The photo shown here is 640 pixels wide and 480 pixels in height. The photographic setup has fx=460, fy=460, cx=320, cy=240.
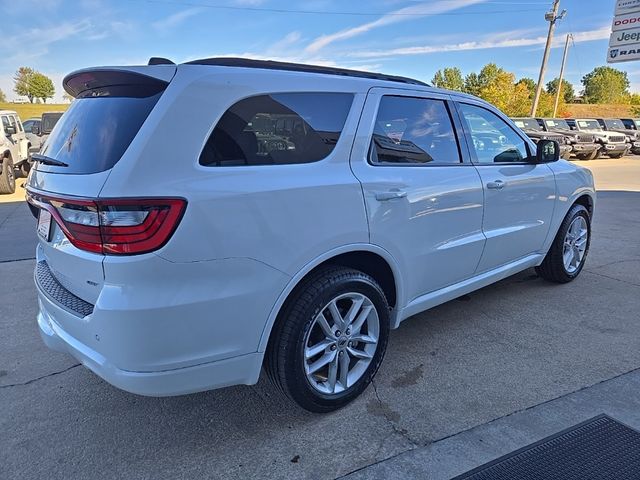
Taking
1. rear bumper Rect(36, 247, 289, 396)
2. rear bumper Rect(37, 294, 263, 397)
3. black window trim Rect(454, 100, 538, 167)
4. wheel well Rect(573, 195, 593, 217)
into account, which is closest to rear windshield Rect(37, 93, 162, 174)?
rear bumper Rect(36, 247, 289, 396)

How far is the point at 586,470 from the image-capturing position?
212cm

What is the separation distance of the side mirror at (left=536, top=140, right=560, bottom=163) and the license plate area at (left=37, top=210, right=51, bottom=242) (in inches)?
141

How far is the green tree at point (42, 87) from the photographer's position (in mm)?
78875

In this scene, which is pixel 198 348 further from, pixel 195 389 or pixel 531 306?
pixel 531 306

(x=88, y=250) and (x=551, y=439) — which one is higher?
(x=88, y=250)

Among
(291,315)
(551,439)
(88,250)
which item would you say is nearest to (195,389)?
(291,315)

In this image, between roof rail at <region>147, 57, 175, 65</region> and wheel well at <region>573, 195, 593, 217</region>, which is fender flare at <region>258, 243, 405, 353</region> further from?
wheel well at <region>573, 195, 593, 217</region>

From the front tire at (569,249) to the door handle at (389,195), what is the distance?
8.00 ft

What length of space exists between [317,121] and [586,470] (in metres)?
2.10

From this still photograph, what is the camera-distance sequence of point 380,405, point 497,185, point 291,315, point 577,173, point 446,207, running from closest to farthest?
point 291,315 → point 380,405 → point 446,207 → point 497,185 → point 577,173

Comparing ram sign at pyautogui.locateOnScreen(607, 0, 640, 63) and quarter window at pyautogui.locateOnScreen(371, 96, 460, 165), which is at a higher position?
ram sign at pyautogui.locateOnScreen(607, 0, 640, 63)

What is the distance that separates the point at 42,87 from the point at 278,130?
312ft

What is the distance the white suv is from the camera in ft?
6.10

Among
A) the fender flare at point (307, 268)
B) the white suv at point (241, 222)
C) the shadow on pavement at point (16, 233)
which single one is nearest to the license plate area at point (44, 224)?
the white suv at point (241, 222)
